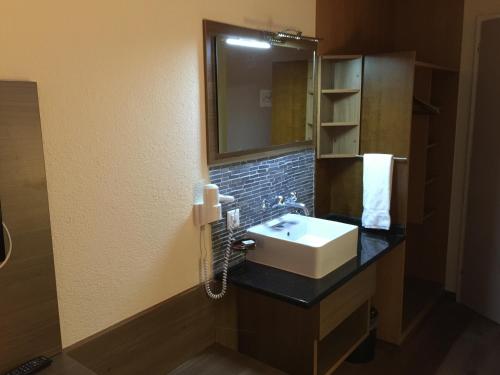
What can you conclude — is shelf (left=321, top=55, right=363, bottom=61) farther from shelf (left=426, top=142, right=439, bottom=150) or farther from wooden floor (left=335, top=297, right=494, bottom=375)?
wooden floor (left=335, top=297, right=494, bottom=375)

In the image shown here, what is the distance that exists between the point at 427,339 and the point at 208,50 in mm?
2426

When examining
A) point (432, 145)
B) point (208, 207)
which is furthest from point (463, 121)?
point (208, 207)

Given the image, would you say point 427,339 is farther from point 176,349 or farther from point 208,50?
point 208,50

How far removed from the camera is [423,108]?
10.6 ft

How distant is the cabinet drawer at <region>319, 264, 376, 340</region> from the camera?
212 cm

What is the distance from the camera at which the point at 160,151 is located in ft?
5.93

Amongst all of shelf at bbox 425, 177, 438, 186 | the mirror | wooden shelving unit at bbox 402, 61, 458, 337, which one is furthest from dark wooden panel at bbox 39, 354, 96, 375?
shelf at bbox 425, 177, 438, 186

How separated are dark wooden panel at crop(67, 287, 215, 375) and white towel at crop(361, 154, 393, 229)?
3.86ft

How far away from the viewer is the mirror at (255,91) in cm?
203

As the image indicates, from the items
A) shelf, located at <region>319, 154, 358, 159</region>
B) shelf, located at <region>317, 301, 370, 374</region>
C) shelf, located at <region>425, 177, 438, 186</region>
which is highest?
shelf, located at <region>319, 154, 358, 159</region>

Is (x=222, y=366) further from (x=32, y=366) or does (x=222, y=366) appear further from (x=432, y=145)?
(x=432, y=145)

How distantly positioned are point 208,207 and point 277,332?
703 millimetres

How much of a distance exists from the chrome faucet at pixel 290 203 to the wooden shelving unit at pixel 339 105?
367mm

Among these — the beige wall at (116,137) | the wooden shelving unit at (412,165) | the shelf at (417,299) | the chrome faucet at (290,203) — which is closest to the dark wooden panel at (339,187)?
the wooden shelving unit at (412,165)
